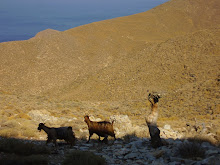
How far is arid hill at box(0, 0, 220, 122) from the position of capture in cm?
2477

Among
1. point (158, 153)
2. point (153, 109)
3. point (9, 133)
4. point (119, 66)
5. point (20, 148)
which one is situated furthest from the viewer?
point (119, 66)

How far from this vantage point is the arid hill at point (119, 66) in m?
24.8

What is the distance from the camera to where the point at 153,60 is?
3316 cm

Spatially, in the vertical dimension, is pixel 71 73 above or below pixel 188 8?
below

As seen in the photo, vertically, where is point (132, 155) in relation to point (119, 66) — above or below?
below

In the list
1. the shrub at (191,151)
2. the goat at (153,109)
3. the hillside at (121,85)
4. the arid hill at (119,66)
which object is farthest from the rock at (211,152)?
the arid hill at (119,66)

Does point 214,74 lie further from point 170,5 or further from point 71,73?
point 170,5

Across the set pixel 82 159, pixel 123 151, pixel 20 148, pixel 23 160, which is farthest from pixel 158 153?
pixel 20 148

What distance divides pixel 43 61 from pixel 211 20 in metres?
40.7

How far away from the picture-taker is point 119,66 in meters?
34.7

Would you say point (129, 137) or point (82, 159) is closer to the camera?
point (82, 159)

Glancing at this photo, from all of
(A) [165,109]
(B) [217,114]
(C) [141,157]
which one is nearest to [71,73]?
(A) [165,109]

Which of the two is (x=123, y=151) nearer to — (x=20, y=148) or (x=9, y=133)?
(x=20, y=148)

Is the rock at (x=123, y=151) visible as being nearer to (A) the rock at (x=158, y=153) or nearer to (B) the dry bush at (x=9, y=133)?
(A) the rock at (x=158, y=153)
